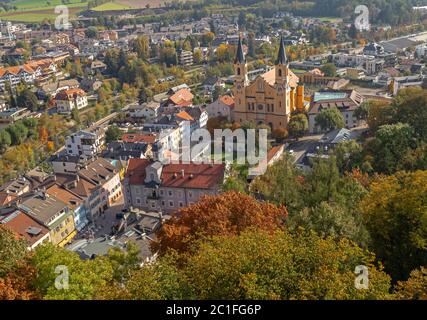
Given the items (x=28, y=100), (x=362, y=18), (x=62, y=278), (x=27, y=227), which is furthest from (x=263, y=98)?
(x=362, y=18)

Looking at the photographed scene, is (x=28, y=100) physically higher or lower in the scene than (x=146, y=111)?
higher

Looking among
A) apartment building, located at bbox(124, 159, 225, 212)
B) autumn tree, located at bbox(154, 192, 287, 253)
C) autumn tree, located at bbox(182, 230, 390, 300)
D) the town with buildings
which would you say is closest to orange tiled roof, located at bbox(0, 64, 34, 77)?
the town with buildings

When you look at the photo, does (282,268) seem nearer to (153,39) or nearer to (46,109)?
(46,109)

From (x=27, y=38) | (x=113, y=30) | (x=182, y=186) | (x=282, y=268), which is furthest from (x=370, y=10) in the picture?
(x=282, y=268)

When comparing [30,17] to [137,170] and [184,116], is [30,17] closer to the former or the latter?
[184,116]

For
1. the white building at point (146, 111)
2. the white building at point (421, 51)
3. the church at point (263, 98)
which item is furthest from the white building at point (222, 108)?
the white building at point (421, 51)

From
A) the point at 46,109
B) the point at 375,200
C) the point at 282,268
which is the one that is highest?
the point at 282,268
